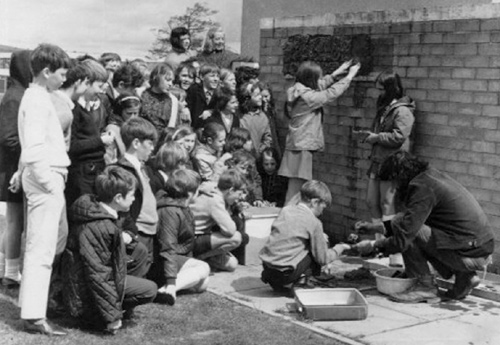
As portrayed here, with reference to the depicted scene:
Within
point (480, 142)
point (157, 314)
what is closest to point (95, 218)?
point (157, 314)

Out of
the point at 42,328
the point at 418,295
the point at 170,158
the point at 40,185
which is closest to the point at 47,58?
the point at 40,185

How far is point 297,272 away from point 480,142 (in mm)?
2393

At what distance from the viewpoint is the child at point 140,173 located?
22.2 ft

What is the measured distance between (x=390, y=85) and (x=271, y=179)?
99.1 inches

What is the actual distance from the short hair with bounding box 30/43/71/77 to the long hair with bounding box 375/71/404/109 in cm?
369

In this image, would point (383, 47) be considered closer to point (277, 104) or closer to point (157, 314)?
point (277, 104)

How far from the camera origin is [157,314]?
661 centimetres

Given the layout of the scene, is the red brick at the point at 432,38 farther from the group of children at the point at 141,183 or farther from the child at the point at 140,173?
the child at the point at 140,173

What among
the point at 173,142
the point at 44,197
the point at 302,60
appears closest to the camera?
the point at 44,197

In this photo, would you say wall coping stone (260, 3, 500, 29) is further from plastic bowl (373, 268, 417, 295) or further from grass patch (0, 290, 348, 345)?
grass patch (0, 290, 348, 345)

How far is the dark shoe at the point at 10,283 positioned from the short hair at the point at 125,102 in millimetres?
2039

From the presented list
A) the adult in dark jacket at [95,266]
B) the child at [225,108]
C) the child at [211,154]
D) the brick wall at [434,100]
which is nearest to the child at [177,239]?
the adult in dark jacket at [95,266]

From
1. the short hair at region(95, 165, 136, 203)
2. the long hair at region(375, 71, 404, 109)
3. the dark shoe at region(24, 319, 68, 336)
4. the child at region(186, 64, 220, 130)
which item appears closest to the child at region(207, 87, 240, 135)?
the child at region(186, 64, 220, 130)

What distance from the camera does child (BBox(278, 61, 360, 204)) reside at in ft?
30.6
